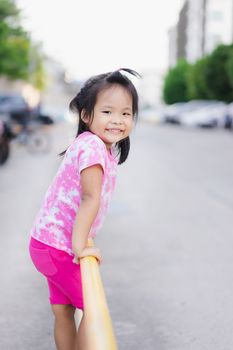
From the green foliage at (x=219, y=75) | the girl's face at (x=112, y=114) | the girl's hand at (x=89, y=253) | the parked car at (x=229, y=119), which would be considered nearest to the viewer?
the girl's hand at (x=89, y=253)

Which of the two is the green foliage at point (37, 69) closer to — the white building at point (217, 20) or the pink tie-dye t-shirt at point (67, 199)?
the white building at point (217, 20)

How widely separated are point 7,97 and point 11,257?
21.4 m

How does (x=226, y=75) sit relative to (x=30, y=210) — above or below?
above

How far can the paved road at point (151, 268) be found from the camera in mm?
4387

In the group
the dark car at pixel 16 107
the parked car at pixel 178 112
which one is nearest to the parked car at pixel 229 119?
the parked car at pixel 178 112

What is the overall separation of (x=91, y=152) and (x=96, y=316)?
2.35 feet

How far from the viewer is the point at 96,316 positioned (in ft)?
7.67

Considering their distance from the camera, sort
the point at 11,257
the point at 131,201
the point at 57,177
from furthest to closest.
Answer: the point at 131,201, the point at 11,257, the point at 57,177

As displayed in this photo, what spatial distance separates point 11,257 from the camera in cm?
663

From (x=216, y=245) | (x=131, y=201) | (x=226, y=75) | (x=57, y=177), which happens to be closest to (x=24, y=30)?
(x=226, y=75)

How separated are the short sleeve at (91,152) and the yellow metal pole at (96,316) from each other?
1.44 ft

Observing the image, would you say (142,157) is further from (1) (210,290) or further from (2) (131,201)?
(1) (210,290)

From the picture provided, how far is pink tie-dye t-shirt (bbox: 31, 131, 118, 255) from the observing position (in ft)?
9.50

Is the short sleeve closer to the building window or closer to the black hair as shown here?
the black hair
